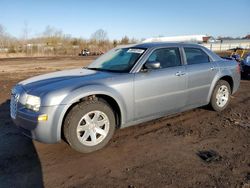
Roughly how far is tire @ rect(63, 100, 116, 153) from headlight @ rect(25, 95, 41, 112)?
447mm

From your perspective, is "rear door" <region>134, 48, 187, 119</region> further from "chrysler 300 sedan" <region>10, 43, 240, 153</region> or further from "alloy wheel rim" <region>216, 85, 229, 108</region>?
"alloy wheel rim" <region>216, 85, 229, 108</region>

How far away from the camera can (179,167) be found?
3.46 m

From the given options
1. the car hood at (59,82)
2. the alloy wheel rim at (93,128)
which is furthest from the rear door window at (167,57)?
the alloy wheel rim at (93,128)

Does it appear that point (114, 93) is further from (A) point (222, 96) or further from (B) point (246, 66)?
(B) point (246, 66)

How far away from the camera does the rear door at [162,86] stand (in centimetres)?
441

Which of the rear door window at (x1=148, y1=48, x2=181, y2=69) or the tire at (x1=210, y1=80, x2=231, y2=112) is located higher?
the rear door window at (x1=148, y1=48, x2=181, y2=69)

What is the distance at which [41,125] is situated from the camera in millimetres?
3572

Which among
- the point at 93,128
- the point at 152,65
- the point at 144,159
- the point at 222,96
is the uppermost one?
the point at 152,65

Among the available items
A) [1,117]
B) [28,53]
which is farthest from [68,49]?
[1,117]

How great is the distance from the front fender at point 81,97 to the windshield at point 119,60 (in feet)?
1.99

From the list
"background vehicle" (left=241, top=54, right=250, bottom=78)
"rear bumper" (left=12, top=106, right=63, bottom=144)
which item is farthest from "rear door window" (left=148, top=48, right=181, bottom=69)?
"background vehicle" (left=241, top=54, right=250, bottom=78)

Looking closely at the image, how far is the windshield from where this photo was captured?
4.60 metres

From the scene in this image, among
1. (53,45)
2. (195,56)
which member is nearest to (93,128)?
(195,56)

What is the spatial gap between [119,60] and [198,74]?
1.66 meters
